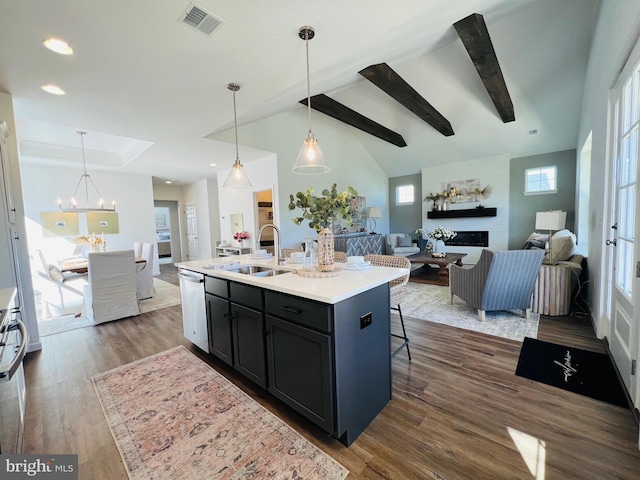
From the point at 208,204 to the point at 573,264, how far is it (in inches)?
322

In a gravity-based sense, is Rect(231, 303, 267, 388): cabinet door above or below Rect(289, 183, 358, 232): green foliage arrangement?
below

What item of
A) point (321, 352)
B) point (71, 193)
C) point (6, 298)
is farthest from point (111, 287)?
point (71, 193)

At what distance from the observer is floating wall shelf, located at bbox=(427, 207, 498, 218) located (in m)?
6.98

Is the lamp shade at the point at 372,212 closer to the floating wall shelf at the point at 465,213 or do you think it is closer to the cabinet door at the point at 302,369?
the floating wall shelf at the point at 465,213

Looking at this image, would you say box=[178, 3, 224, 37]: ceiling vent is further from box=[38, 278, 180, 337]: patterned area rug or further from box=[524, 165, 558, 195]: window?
box=[524, 165, 558, 195]: window

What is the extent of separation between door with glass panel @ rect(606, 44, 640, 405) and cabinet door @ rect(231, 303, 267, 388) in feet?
7.66

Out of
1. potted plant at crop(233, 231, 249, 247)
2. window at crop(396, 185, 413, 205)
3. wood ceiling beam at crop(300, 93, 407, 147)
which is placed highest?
wood ceiling beam at crop(300, 93, 407, 147)

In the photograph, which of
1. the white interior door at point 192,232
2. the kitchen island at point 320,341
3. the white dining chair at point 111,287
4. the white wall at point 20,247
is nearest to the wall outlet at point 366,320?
the kitchen island at point 320,341

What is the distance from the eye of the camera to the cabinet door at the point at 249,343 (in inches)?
73.7

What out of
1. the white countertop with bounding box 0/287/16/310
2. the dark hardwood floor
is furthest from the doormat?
the white countertop with bounding box 0/287/16/310

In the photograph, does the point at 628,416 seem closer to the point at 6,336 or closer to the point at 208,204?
the point at 6,336

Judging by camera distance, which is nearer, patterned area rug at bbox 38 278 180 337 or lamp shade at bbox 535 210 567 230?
patterned area rug at bbox 38 278 180 337

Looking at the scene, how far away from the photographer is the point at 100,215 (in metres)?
6.13

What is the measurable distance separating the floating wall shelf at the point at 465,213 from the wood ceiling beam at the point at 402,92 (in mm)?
2293
